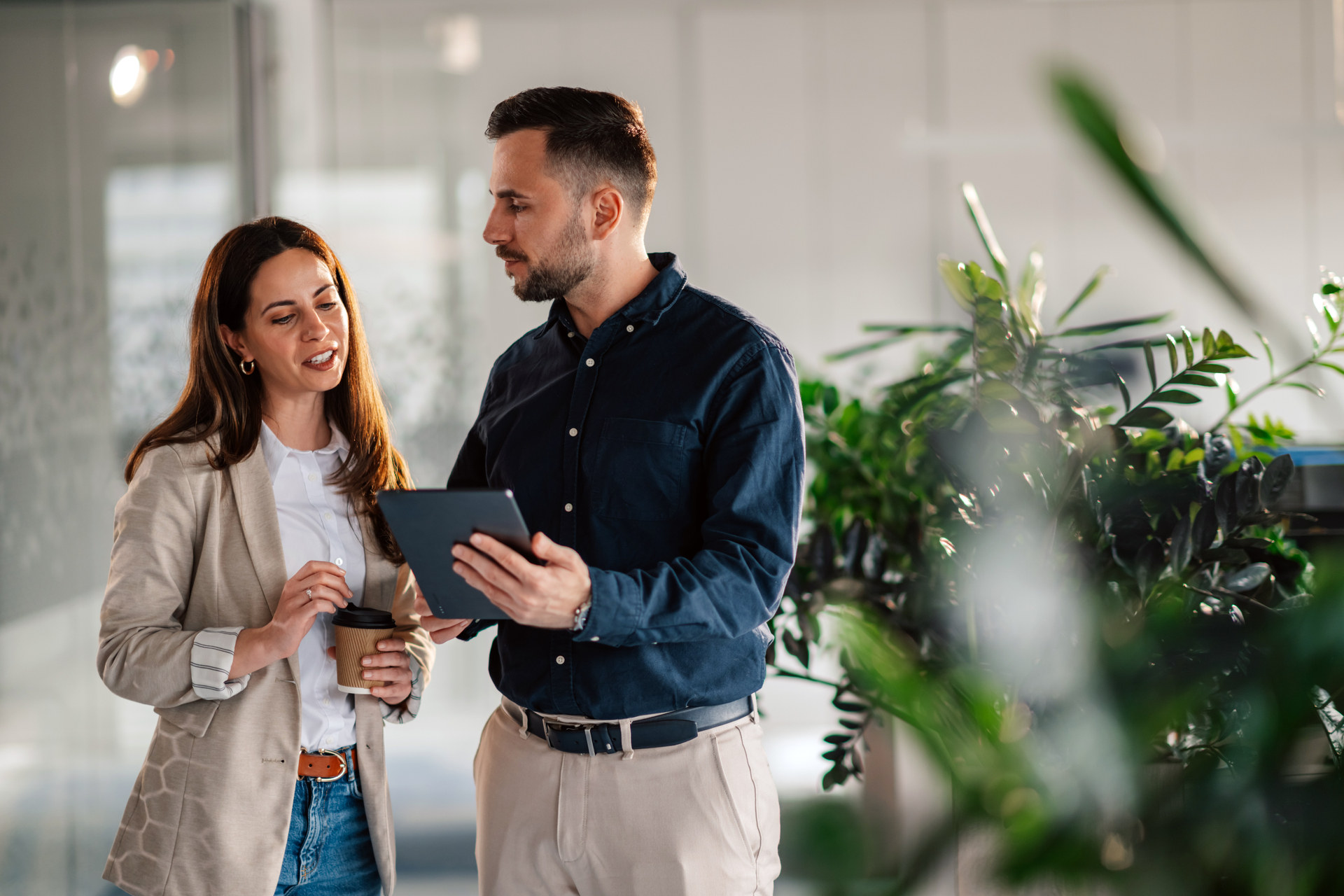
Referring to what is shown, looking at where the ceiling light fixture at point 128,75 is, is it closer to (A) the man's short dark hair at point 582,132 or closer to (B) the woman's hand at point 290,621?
(A) the man's short dark hair at point 582,132

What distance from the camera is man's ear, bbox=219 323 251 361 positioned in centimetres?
149

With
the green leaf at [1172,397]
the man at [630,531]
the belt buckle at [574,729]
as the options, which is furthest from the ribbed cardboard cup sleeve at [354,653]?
the green leaf at [1172,397]

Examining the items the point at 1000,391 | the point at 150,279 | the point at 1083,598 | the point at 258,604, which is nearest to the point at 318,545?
the point at 258,604

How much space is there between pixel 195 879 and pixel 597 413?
826 mm

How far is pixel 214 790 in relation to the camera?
53.4 inches

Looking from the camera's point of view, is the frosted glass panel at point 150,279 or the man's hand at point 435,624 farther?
the frosted glass panel at point 150,279

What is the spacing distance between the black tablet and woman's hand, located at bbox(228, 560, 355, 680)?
153mm

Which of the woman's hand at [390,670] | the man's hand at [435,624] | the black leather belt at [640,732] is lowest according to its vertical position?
the black leather belt at [640,732]

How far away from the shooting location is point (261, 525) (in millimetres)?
1430

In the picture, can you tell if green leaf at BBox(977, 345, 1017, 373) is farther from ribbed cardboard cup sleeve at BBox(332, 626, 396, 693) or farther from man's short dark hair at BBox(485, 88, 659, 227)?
ribbed cardboard cup sleeve at BBox(332, 626, 396, 693)

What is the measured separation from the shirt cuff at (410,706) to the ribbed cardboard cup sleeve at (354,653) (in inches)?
3.6

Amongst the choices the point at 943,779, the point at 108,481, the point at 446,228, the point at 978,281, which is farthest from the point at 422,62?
the point at 943,779

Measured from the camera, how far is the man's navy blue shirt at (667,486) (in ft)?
4.34

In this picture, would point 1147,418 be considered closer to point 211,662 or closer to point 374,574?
point 374,574
